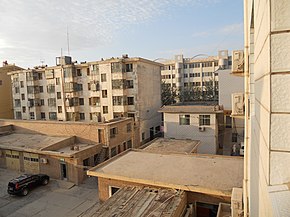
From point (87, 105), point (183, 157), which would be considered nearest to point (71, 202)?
point (183, 157)

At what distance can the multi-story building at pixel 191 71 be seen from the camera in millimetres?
53219

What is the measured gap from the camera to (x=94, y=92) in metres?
31.4

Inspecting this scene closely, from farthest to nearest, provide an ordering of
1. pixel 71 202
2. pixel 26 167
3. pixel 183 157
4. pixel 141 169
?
pixel 26 167 → pixel 71 202 → pixel 183 157 → pixel 141 169

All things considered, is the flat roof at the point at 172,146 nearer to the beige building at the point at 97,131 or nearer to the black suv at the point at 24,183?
the beige building at the point at 97,131

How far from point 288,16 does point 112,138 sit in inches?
849

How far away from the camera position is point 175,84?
56.9m

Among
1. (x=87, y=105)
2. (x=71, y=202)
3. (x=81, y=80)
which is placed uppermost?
(x=81, y=80)

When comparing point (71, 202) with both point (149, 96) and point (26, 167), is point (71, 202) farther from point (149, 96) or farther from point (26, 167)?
point (149, 96)

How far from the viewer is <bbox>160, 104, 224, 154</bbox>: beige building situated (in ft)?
70.6

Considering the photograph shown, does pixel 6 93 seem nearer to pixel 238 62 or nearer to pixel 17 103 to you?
pixel 17 103

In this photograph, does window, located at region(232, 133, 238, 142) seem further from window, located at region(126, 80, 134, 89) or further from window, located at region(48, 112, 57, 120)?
window, located at region(48, 112, 57, 120)

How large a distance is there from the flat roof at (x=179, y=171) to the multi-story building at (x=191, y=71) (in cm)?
4179

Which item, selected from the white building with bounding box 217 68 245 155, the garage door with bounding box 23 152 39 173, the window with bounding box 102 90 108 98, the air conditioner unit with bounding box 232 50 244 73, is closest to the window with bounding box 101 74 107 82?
the window with bounding box 102 90 108 98

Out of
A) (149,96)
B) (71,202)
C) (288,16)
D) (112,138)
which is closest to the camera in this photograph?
(288,16)
